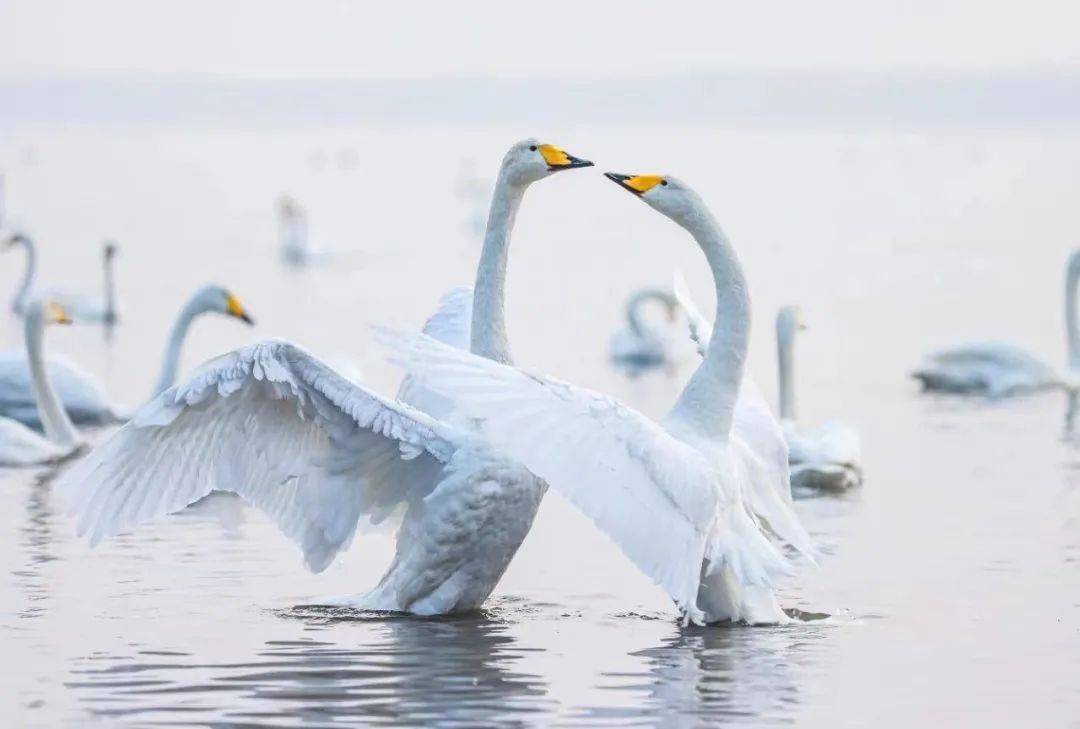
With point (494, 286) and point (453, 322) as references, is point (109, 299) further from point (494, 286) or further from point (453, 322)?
point (494, 286)

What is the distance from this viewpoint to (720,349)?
33.8ft

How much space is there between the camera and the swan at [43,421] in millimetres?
14875

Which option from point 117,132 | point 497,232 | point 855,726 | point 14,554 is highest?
point 117,132

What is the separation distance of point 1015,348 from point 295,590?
853 centimetres

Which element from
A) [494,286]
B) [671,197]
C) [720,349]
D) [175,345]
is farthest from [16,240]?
[720,349]

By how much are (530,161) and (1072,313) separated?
983 centimetres

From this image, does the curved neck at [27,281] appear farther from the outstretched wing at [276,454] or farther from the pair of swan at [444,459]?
the outstretched wing at [276,454]

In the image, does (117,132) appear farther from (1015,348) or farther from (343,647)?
(343,647)

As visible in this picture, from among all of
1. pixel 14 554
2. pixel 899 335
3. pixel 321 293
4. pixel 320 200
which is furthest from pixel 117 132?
pixel 14 554

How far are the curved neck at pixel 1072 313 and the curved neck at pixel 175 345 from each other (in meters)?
6.43

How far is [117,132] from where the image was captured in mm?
99938

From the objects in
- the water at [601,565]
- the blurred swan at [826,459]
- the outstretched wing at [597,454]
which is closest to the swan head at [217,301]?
the water at [601,565]

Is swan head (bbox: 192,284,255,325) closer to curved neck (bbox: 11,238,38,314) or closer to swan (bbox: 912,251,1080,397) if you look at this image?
swan (bbox: 912,251,1080,397)

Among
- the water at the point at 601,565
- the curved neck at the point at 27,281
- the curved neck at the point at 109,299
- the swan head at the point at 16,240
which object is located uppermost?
the swan head at the point at 16,240
